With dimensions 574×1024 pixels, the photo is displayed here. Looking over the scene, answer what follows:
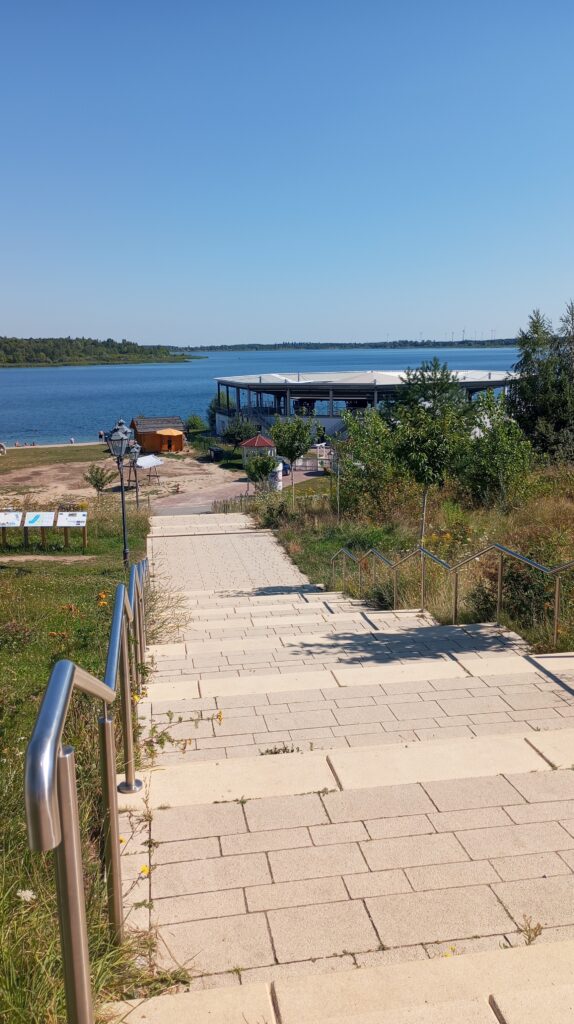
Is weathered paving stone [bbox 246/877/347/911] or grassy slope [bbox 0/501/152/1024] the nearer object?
grassy slope [bbox 0/501/152/1024]

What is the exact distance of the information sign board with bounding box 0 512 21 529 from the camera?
19.0m

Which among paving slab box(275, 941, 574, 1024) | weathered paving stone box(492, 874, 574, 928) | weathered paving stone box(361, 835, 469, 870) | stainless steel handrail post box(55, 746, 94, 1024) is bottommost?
weathered paving stone box(361, 835, 469, 870)

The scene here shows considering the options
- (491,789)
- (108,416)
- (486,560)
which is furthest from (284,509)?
(108,416)

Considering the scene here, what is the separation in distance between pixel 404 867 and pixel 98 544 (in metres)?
18.3

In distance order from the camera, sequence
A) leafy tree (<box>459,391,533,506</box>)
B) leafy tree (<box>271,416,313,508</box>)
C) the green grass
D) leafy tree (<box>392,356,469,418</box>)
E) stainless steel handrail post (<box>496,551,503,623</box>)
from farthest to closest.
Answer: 1. the green grass
2. leafy tree (<box>271,416,313,508</box>)
3. leafy tree (<box>459,391,533,506</box>)
4. leafy tree (<box>392,356,469,418</box>)
5. stainless steel handrail post (<box>496,551,503,623</box>)

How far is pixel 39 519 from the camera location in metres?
18.8

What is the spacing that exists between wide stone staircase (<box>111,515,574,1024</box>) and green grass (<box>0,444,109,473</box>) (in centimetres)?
4138

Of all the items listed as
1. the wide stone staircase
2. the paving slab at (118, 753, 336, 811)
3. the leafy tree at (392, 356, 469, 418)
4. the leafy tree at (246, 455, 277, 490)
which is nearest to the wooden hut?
the leafy tree at (246, 455, 277, 490)

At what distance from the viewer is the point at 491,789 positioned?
3.63m

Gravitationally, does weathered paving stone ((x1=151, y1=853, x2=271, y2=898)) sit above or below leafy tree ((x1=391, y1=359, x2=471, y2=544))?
below

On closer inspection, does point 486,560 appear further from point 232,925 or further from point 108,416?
point 108,416

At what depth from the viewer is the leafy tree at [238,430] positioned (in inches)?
1884

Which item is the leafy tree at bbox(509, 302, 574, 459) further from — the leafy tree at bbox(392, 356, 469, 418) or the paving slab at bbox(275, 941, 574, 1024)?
the paving slab at bbox(275, 941, 574, 1024)

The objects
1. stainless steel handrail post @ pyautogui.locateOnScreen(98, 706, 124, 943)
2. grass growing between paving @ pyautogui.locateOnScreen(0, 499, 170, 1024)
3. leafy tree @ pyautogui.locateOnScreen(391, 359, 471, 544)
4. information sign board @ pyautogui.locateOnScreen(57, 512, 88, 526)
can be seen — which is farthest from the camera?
information sign board @ pyautogui.locateOnScreen(57, 512, 88, 526)
